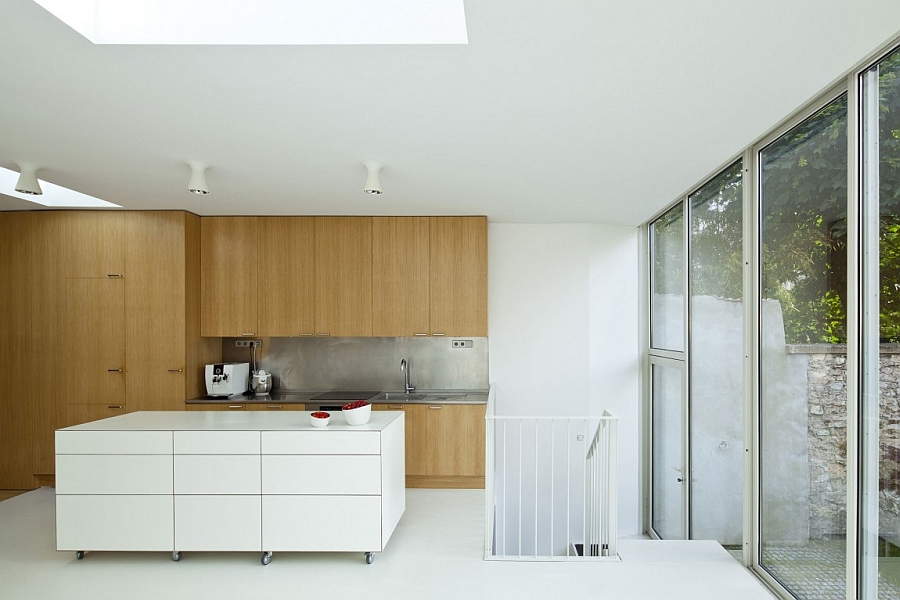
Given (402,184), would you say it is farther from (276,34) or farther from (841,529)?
(841,529)

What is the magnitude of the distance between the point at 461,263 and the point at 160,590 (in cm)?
350

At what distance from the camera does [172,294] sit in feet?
17.9

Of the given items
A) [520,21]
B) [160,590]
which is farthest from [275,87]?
[160,590]

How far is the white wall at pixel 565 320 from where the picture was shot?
20.0 ft

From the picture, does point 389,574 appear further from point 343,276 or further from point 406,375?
point 343,276

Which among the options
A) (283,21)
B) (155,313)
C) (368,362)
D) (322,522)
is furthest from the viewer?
(368,362)

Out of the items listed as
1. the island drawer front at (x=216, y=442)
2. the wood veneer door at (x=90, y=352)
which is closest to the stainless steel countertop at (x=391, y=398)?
the wood veneer door at (x=90, y=352)

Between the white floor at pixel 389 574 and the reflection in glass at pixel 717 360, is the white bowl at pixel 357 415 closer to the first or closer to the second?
the white floor at pixel 389 574

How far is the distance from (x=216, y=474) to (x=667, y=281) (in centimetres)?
398

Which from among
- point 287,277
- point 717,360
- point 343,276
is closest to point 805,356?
point 717,360

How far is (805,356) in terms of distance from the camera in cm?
294

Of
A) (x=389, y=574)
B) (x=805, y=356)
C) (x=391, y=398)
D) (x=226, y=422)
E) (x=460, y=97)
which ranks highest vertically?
(x=460, y=97)

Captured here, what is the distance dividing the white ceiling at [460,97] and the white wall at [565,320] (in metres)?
1.77

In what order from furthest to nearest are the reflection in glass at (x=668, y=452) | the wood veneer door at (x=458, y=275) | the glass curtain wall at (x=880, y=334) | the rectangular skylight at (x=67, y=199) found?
the wood veneer door at (x=458, y=275)
the rectangular skylight at (x=67, y=199)
the reflection in glass at (x=668, y=452)
the glass curtain wall at (x=880, y=334)
